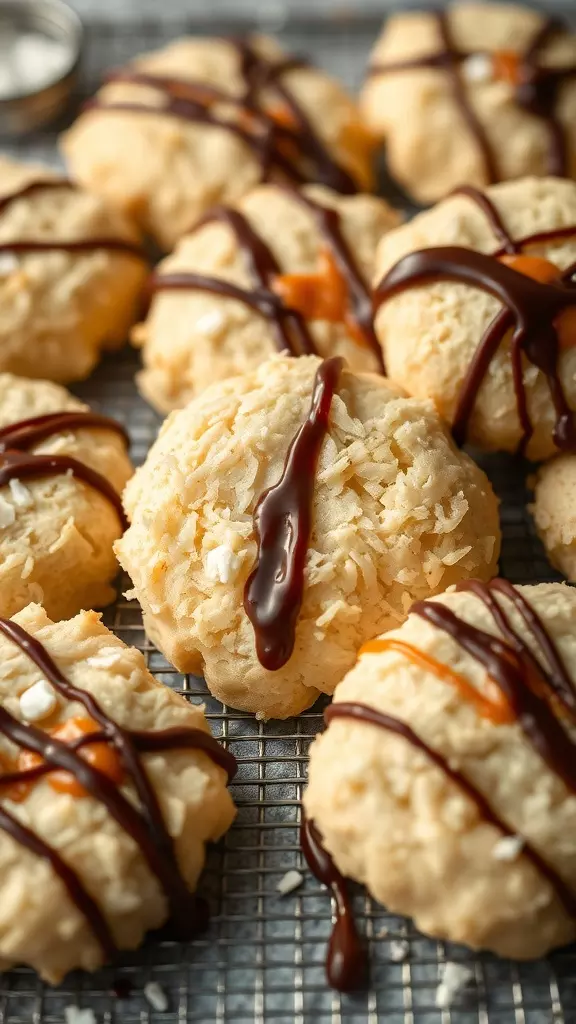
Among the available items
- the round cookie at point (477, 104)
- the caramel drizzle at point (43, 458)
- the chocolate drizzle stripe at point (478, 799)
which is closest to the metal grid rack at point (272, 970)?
the chocolate drizzle stripe at point (478, 799)

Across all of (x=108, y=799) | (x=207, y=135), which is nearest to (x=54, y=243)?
(x=207, y=135)

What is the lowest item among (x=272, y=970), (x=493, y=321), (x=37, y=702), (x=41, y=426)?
(x=272, y=970)

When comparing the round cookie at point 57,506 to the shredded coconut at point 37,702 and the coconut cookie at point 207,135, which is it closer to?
the shredded coconut at point 37,702

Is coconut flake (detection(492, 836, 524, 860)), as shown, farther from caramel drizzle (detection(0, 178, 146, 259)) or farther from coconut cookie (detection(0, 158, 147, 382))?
caramel drizzle (detection(0, 178, 146, 259))

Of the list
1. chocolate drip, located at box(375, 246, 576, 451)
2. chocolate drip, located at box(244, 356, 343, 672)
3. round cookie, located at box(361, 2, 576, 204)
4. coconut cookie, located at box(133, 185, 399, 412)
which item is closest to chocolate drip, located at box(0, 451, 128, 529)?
coconut cookie, located at box(133, 185, 399, 412)

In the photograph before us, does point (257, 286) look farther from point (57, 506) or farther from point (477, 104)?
point (477, 104)

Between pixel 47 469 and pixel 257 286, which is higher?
pixel 257 286
